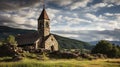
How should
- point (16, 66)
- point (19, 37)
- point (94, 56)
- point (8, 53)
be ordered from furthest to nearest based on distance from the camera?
point (19, 37) → point (94, 56) → point (8, 53) → point (16, 66)

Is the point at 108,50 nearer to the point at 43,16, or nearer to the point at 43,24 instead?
the point at 43,24

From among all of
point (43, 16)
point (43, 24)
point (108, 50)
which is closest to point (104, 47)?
point (108, 50)

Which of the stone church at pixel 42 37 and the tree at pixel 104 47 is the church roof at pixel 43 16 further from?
the tree at pixel 104 47

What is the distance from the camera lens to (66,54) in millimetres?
71750

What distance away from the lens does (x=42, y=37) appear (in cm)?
10531

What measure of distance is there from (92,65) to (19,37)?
205ft

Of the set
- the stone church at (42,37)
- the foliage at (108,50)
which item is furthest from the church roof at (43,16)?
the foliage at (108,50)

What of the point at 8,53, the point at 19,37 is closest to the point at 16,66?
the point at 8,53

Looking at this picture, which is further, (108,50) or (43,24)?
(43,24)

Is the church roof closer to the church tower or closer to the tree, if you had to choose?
the church tower

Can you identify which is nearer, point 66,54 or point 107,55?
point 66,54

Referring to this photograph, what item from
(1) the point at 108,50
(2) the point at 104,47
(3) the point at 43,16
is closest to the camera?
(1) the point at 108,50

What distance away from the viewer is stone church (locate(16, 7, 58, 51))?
102950mm

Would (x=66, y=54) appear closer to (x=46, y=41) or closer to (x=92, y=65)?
(x=92, y=65)
